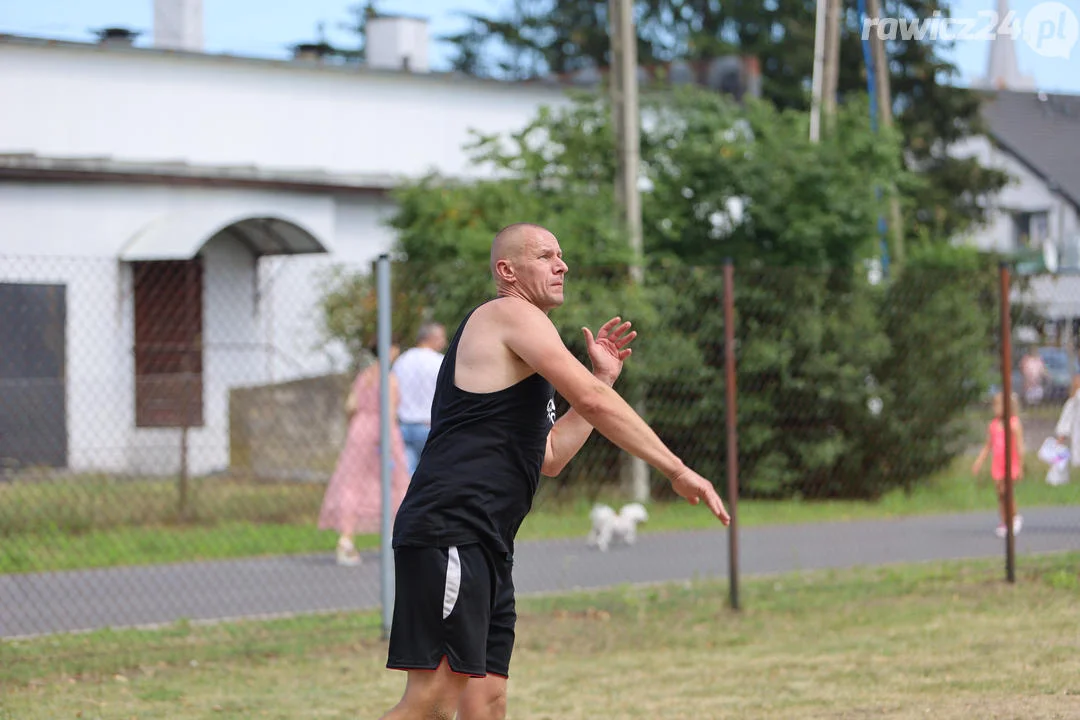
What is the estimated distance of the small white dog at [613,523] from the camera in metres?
12.2

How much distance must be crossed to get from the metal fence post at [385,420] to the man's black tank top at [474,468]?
4037mm

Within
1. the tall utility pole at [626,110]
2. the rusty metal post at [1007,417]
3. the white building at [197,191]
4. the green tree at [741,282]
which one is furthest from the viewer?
the white building at [197,191]

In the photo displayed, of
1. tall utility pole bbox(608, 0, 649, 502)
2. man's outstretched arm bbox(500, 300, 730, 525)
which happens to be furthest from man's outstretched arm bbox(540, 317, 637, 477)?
tall utility pole bbox(608, 0, 649, 502)

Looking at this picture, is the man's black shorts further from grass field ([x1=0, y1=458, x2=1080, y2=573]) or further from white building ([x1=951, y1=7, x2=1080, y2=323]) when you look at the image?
white building ([x1=951, y1=7, x2=1080, y2=323])

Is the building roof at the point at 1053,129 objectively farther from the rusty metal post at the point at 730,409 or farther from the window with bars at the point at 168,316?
the window with bars at the point at 168,316

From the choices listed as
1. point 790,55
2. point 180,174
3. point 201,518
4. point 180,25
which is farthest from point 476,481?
point 790,55

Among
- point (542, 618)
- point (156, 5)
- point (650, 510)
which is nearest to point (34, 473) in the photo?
point (542, 618)

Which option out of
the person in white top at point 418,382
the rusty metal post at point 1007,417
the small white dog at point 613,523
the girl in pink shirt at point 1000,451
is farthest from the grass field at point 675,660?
the person in white top at point 418,382

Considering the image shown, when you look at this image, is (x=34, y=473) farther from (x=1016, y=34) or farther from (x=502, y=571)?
(x=1016, y=34)

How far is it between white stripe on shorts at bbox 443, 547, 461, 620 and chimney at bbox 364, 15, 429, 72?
23.7 m

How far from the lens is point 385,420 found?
862 cm

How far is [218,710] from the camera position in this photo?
23.2 feet

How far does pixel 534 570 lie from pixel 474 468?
294 inches

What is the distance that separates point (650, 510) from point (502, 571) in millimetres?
8706
